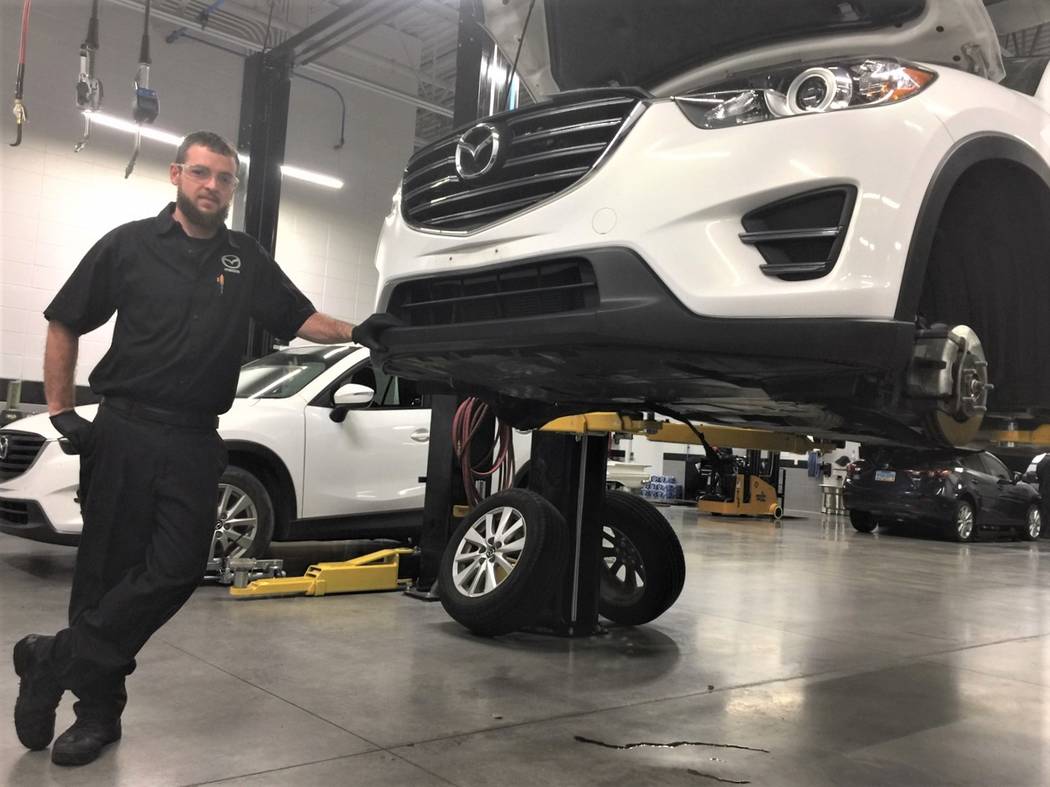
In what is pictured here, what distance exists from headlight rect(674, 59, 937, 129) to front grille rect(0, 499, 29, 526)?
3882 mm

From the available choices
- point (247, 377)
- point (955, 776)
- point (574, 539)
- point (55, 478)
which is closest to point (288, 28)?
point (247, 377)

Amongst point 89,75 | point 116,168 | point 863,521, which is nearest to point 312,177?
point 116,168

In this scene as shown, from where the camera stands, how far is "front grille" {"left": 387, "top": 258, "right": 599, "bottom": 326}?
2.02 meters

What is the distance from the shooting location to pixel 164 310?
2283 mm

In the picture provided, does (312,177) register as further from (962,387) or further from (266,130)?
(962,387)

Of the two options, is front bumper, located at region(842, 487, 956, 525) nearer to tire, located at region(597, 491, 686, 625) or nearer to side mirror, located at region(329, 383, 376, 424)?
tire, located at region(597, 491, 686, 625)

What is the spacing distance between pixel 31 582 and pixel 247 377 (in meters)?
1.63

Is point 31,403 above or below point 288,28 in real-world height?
below

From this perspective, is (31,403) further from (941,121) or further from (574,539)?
(941,121)

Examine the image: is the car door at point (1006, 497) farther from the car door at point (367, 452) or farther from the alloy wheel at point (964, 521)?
the car door at point (367, 452)

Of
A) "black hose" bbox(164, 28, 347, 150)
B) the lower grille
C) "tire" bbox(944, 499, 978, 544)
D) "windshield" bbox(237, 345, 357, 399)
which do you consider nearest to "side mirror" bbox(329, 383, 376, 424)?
"windshield" bbox(237, 345, 357, 399)

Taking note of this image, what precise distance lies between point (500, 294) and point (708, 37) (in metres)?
1.01

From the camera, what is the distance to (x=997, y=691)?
3322 mm

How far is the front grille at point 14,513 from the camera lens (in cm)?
436
